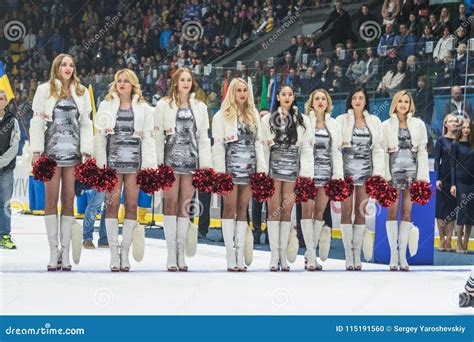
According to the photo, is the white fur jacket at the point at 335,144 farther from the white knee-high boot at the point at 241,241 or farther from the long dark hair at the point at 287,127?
the white knee-high boot at the point at 241,241

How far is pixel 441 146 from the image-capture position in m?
10.4

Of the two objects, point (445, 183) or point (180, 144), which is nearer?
point (180, 144)

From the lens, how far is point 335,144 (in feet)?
25.7

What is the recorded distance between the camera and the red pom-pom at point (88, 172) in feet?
23.0

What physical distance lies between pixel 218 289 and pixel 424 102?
5.45m

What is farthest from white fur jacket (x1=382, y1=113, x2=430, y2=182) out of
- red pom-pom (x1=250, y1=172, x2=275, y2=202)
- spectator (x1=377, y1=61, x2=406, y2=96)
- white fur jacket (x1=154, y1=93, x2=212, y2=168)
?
spectator (x1=377, y1=61, x2=406, y2=96)

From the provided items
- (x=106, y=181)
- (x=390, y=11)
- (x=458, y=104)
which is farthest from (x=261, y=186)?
(x=390, y=11)

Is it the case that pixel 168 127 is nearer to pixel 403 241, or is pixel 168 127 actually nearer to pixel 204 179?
pixel 204 179

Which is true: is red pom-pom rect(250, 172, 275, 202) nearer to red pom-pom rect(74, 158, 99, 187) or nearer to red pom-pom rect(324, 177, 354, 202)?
red pom-pom rect(324, 177, 354, 202)

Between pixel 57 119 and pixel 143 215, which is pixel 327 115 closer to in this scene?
pixel 57 119

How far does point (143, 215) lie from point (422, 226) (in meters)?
5.00

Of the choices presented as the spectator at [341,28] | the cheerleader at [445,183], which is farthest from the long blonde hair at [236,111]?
the spectator at [341,28]
